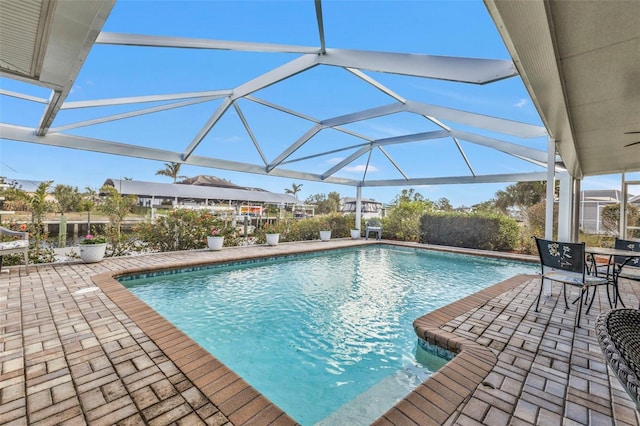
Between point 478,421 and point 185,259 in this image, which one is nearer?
point 478,421

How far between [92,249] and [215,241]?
2.96m

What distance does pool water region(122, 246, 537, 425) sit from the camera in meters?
2.56

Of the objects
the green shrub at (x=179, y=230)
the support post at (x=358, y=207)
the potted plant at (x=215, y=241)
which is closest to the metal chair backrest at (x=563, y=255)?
the potted plant at (x=215, y=241)

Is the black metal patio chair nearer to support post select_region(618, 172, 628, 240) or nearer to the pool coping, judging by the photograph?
the pool coping

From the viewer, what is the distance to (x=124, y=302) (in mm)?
3848

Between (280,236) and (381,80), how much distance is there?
720 centimetres

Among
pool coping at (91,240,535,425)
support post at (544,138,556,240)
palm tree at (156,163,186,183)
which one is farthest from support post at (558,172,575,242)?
palm tree at (156,163,186,183)

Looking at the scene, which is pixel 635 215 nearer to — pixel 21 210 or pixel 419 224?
pixel 419 224

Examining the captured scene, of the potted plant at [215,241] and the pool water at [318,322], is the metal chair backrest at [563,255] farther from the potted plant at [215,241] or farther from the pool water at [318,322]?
the potted plant at [215,241]

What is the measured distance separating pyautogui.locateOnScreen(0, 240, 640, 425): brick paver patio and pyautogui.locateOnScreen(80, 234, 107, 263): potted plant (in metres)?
2.56

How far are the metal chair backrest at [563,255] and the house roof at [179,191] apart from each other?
1582cm

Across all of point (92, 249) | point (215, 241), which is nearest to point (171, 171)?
point (215, 241)

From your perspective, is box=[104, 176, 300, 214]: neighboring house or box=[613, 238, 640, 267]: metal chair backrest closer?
box=[613, 238, 640, 267]: metal chair backrest

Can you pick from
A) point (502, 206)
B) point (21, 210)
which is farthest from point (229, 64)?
point (502, 206)
